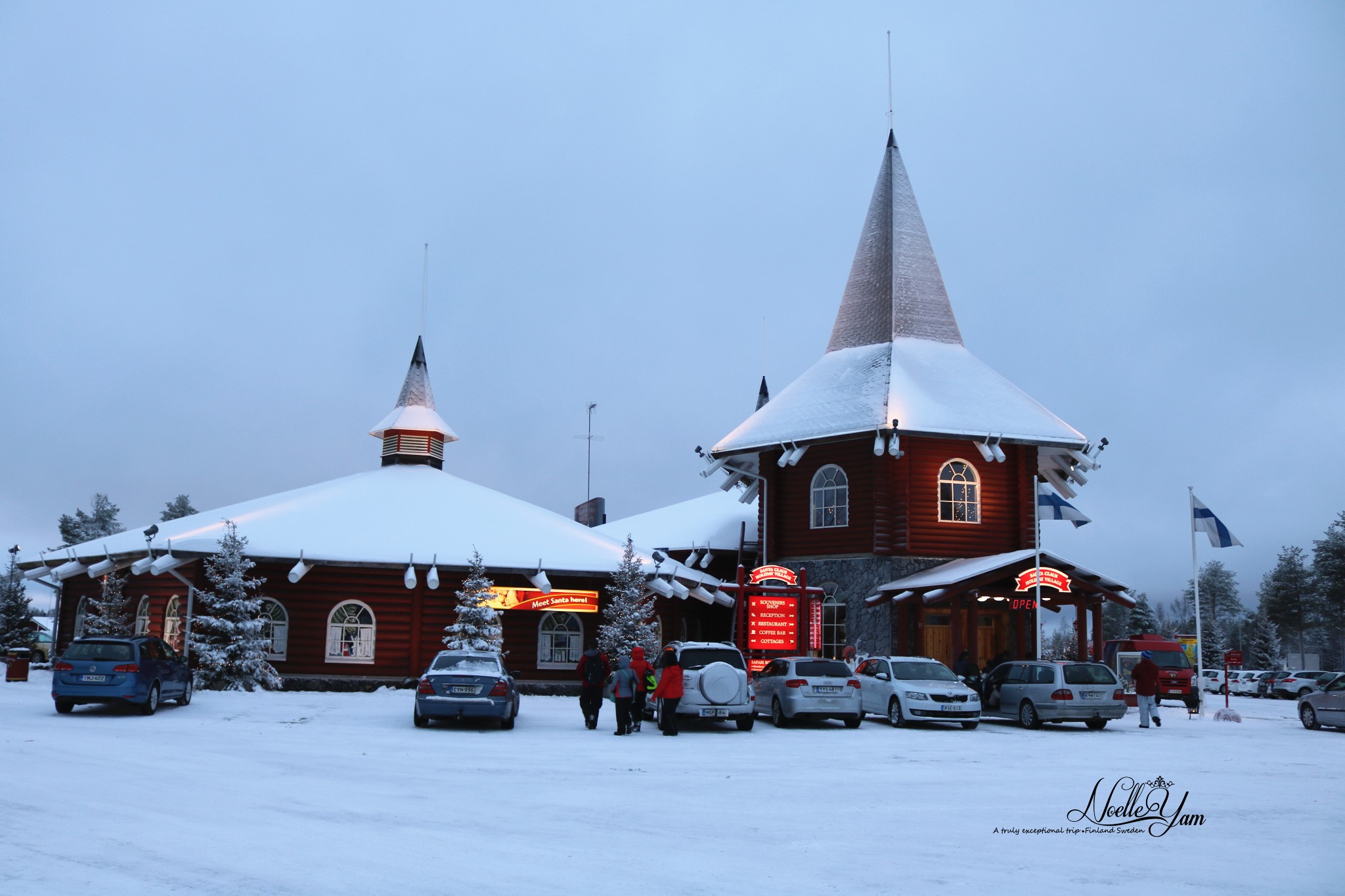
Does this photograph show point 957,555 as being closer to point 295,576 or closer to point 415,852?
point 295,576

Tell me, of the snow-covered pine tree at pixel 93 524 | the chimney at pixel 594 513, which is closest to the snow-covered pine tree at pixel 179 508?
the snow-covered pine tree at pixel 93 524

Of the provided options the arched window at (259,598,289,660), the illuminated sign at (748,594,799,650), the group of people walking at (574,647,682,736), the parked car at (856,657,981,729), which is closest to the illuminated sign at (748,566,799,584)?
the illuminated sign at (748,594,799,650)

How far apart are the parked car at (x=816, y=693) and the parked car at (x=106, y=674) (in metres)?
12.1

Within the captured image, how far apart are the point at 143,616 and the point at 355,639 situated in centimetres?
670

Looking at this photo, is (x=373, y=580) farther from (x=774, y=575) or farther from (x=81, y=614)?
(x=81, y=614)

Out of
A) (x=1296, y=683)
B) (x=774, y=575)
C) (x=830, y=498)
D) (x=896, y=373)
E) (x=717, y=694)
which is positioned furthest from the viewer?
(x=1296, y=683)

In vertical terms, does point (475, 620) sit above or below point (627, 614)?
below

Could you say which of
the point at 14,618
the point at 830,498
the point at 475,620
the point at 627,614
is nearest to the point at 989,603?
the point at 830,498

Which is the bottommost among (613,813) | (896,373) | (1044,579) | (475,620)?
(613,813)

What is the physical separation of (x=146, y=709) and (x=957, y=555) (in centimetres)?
2283

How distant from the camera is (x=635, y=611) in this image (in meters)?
30.8

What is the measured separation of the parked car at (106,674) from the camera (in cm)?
1980

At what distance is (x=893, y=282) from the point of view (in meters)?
39.0

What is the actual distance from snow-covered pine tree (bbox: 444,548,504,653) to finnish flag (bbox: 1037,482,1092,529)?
20.4 meters
